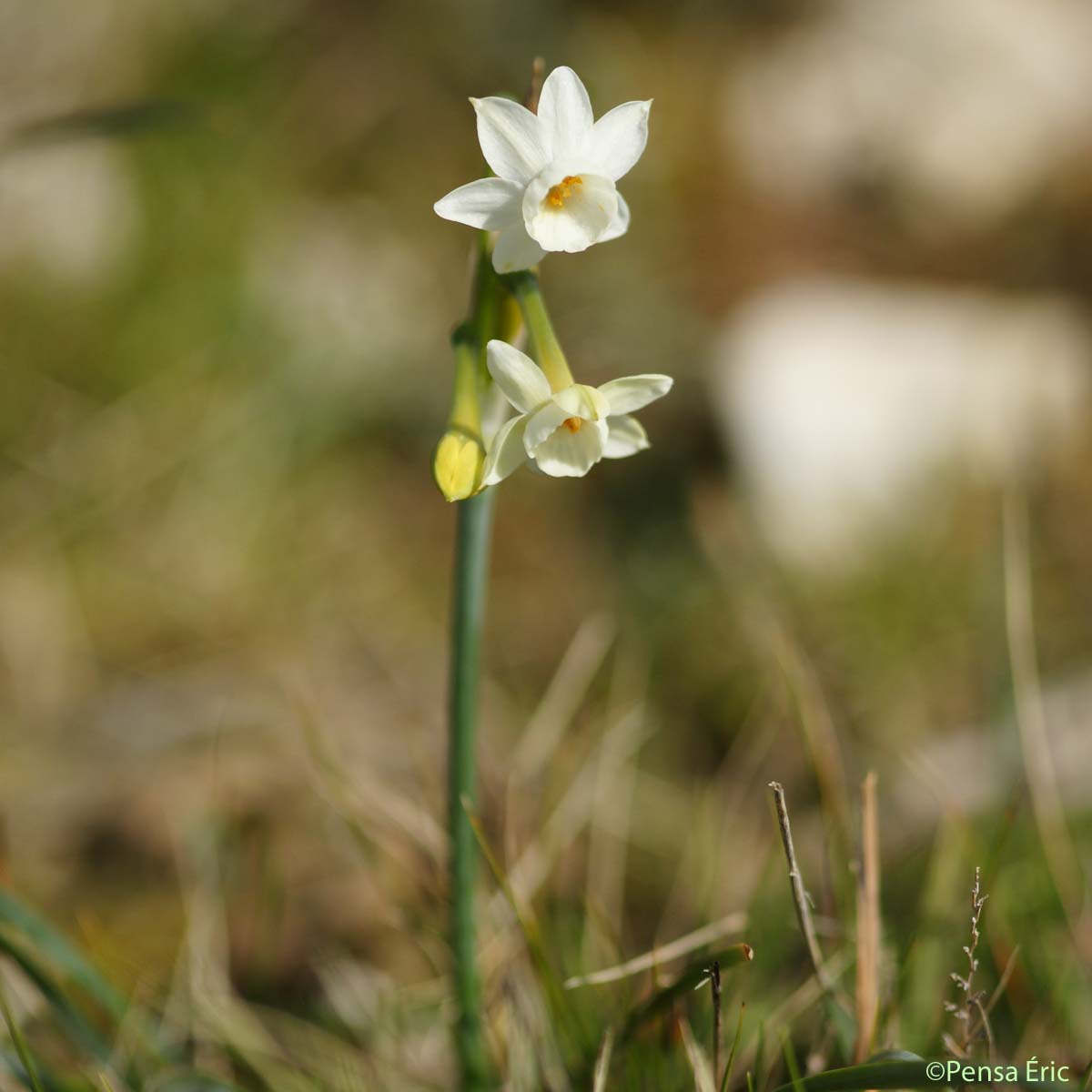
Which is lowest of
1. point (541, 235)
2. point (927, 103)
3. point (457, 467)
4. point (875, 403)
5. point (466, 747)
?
point (466, 747)

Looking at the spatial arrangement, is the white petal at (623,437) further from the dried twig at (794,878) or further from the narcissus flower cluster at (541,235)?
the dried twig at (794,878)

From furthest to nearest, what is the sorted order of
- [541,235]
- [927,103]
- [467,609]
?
[927,103] → [467,609] → [541,235]

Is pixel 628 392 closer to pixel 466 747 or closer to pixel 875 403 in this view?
pixel 466 747

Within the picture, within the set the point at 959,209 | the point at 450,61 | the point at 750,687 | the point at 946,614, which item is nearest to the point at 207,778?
the point at 750,687

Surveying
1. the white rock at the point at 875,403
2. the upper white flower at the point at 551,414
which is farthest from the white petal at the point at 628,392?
the white rock at the point at 875,403

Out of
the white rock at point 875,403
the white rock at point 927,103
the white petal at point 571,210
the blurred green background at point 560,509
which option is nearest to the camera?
the white petal at point 571,210

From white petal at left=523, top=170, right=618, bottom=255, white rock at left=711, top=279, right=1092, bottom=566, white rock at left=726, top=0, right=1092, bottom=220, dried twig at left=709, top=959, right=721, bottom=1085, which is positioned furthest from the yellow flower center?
white rock at left=726, top=0, right=1092, bottom=220

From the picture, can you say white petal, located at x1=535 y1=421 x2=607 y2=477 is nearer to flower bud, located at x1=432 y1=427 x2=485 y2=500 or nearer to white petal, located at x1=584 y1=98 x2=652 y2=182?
flower bud, located at x1=432 y1=427 x2=485 y2=500

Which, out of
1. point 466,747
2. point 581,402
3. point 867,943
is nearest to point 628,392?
point 581,402
